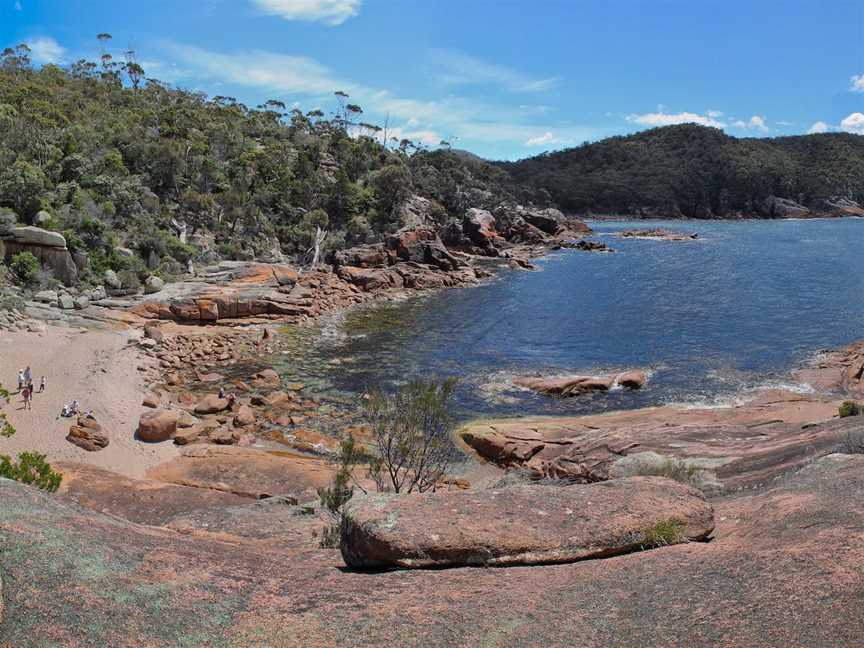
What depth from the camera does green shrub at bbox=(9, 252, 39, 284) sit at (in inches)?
1407

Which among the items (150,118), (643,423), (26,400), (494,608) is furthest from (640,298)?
(150,118)

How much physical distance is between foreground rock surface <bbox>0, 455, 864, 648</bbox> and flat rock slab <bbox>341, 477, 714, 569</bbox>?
8.9 inches

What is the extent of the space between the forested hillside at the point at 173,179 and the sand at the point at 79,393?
506 inches

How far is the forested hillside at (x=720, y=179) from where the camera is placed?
158375mm

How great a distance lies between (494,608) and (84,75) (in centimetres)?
11905

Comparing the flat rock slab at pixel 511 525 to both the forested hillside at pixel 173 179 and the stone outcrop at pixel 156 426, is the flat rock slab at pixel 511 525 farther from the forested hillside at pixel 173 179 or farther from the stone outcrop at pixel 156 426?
the forested hillside at pixel 173 179

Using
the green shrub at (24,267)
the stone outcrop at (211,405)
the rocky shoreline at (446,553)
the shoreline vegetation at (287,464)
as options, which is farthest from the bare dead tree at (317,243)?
the rocky shoreline at (446,553)

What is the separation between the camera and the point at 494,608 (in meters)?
5.25

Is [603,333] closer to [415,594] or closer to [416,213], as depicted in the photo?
[415,594]

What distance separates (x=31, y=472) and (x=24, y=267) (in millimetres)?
29610

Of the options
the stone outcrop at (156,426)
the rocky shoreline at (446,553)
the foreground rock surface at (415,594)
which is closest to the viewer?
the foreground rock surface at (415,594)

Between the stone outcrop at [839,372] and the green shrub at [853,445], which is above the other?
the green shrub at [853,445]

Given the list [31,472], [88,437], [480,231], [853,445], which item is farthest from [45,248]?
[480,231]

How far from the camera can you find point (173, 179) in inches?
2354
